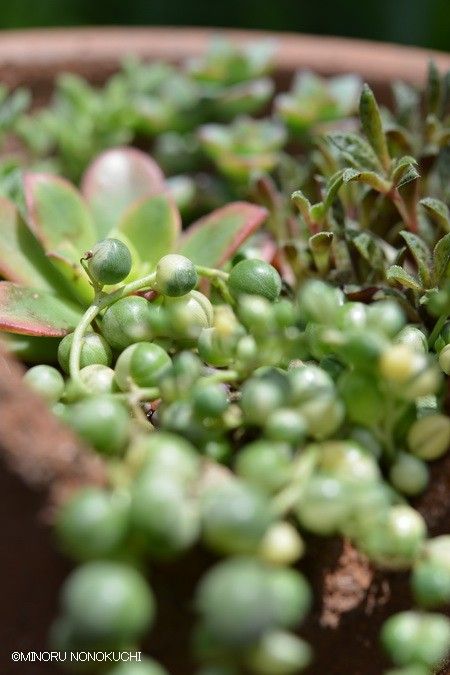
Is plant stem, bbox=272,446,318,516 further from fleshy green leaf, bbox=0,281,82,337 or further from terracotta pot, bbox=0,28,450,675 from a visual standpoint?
fleshy green leaf, bbox=0,281,82,337

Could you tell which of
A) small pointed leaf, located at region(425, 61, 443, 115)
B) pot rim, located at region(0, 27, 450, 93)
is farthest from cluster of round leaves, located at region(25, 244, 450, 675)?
pot rim, located at region(0, 27, 450, 93)

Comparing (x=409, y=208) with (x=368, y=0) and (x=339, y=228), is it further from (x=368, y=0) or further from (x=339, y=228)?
(x=368, y=0)

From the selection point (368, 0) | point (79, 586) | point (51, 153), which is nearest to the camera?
point (79, 586)

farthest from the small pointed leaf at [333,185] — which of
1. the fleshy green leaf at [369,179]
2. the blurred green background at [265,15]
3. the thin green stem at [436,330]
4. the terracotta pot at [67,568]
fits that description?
the blurred green background at [265,15]

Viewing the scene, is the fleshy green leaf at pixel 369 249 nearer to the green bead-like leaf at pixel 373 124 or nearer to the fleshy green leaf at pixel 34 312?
the green bead-like leaf at pixel 373 124

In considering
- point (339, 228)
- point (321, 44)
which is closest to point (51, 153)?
point (321, 44)

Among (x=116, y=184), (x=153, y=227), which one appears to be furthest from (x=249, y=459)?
(x=116, y=184)
